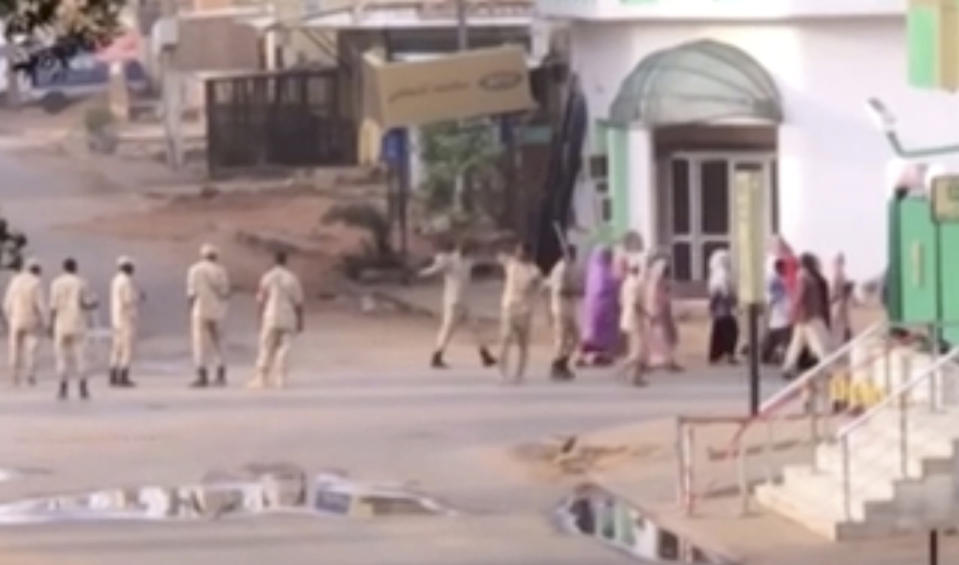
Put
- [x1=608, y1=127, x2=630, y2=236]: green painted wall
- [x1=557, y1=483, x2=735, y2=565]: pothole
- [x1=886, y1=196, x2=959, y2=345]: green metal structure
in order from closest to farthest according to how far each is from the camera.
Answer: [x1=557, y1=483, x2=735, y2=565]: pothole < [x1=886, y1=196, x2=959, y2=345]: green metal structure < [x1=608, y1=127, x2=630, y2=236]: green painted wall

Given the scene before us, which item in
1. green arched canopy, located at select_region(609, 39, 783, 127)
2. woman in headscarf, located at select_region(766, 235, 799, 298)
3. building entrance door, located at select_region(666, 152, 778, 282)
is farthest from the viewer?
building entrance door, located at select_region(666, 152, 778, 282)

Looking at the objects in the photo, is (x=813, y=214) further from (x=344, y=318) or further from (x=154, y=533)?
(x=154, y=533)

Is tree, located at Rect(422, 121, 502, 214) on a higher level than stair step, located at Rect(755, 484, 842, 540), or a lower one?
lower

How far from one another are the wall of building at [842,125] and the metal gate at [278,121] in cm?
1906

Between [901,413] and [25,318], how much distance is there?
35.4ft

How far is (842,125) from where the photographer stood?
37.5 m

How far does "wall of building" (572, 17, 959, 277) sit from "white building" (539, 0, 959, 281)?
0.05 feet

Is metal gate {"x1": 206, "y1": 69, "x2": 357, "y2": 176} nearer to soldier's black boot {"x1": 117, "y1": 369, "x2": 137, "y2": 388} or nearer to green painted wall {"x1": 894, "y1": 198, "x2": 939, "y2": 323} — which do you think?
soldier's black boot {"x1": 117, "y1": 369, "x2": 137, "y2": 388}

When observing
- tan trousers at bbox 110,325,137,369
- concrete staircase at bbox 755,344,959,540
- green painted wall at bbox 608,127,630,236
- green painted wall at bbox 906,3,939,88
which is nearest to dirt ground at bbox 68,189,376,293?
green painted wall at bbox 608,127,630,236

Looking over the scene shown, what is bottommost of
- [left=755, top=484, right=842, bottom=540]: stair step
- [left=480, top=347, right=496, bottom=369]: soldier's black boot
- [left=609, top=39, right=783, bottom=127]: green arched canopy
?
[left=480, top=347, right=496, bottom=369]: soldier's black boot

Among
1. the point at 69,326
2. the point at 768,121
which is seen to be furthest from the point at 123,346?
the point at 768,121

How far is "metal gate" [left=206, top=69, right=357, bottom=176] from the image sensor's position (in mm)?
56625

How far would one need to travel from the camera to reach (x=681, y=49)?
38.9 m

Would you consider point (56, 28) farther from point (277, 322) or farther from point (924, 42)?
point (924, 42)
